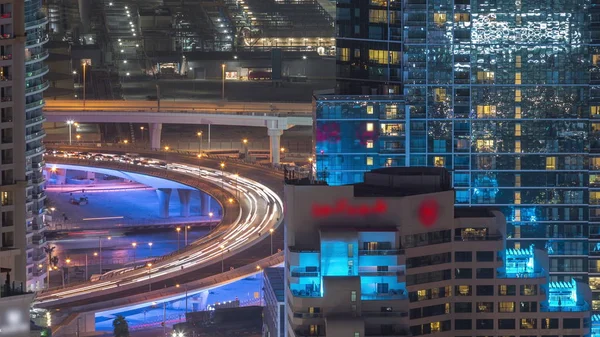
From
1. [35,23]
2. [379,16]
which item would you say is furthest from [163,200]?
[35,23]

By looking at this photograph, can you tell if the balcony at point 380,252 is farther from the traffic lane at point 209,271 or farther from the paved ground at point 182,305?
the traffic lane at point 209,271

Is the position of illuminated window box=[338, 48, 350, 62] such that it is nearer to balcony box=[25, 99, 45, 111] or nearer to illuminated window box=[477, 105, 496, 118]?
illuminated window box=[477, 105, 496, 118]

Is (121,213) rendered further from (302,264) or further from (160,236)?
(302,264)

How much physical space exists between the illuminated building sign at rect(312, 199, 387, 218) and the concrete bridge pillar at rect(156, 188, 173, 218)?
71.1 metres

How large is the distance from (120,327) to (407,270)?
1018 inches

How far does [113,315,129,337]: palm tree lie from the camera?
100681 millimetres

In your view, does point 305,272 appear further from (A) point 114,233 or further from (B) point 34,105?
(A) point 114,233

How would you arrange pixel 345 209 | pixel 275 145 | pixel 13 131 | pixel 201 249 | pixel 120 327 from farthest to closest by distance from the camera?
pixel 275 145, pixel 201 249, pixel 120 327, pixel 345 209, pixel 13 131

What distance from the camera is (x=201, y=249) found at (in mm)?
122500

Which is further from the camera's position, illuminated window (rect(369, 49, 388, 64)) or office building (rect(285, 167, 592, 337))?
illuminated window (rect(369, 49, 388, 64))

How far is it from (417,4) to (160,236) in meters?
38.6

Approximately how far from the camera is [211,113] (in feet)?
562

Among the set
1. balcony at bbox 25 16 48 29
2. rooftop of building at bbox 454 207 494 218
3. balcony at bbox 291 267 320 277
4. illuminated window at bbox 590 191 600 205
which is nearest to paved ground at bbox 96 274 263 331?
balcony at bbox 25 16 48 29

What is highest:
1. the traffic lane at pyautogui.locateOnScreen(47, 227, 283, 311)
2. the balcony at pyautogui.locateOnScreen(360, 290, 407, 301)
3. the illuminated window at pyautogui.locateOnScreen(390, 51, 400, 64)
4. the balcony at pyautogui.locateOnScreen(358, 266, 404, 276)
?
the illuminated window at pyautogui.locateOnScreen(390, 51, 400, 64)
